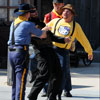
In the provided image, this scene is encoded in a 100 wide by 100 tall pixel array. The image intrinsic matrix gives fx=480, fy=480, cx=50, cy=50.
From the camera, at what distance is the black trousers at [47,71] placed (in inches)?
316

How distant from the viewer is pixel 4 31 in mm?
16047

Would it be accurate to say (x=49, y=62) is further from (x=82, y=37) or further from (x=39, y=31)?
(x=82, y=37)

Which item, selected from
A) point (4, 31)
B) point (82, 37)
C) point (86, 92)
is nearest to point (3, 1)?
point (4, 31)

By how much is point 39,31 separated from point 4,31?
8494 millimetres

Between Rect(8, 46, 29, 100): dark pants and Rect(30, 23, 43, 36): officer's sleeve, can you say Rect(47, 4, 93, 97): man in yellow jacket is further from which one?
Rect(8, 46, 29, 100): dark pants

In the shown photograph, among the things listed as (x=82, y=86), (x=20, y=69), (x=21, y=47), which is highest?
(x=21, y=47)

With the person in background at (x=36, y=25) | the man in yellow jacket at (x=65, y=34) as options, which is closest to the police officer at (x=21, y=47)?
the person in background at (x=36, y=25)

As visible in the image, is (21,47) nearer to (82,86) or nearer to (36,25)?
(36,25)

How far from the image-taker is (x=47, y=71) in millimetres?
8039

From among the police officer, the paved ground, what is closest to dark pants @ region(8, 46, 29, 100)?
the police officer

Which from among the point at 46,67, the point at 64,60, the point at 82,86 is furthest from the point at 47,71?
the point at 82,86

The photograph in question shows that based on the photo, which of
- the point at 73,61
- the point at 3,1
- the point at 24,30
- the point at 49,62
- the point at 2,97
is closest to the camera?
Result: the point at 24,30

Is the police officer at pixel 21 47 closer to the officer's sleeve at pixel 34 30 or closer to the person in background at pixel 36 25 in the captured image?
the officer's sleeve at pixel 34 30

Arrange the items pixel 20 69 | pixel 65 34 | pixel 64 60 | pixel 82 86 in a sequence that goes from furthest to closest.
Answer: pixel 82 86, pixel 64 60, pixel 65 34, pixel 20 69
